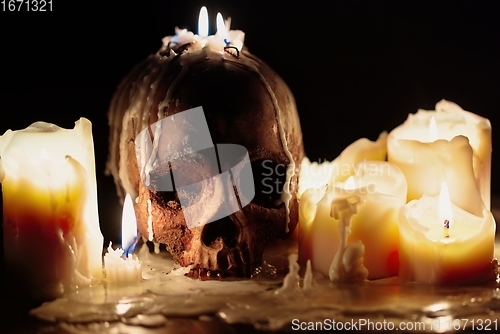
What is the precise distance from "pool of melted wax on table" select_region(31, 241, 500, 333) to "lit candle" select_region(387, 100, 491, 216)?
21cm

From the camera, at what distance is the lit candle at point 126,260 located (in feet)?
4.87

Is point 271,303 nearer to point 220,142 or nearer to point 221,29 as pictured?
point 220,142

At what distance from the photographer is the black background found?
6.77 feet

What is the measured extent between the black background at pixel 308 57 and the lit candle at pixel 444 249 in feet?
2.28

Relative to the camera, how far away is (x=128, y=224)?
1506 mm

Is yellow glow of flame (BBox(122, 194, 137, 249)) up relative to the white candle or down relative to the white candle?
down

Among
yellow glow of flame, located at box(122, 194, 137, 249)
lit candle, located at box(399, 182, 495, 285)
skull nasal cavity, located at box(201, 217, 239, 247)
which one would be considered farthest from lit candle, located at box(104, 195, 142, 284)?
lit candle, located at box(399, 182, 495, 285)

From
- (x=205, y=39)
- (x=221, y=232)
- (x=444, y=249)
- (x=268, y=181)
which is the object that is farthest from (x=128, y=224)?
(x=444, y=249)

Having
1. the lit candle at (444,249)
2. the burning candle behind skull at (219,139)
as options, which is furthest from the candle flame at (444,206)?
the burning candle behind skull at (219,139)

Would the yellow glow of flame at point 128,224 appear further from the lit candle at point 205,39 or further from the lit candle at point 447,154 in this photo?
the lit candle at point 447,154

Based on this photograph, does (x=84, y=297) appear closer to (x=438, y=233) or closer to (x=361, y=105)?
(x=438, y=233)

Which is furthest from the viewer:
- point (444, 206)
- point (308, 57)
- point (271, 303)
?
point (308, 57)

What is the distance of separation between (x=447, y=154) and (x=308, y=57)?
0.78 meters

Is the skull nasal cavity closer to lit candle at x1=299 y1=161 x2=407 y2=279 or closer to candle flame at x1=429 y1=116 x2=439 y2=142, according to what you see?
lit candle at x1=299 y1=161 x2=407 y2=279
